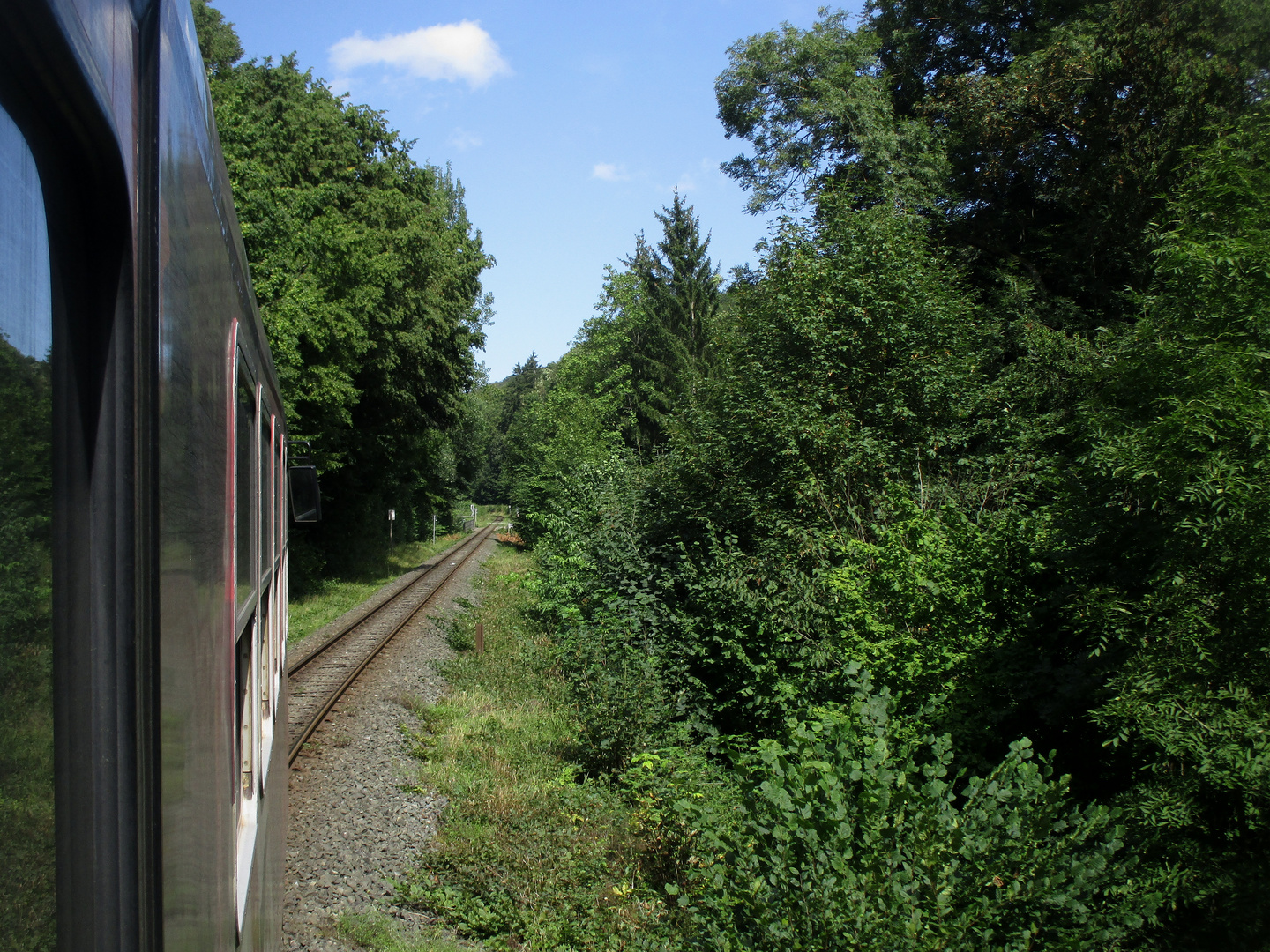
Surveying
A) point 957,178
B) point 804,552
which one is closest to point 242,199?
point 804,552

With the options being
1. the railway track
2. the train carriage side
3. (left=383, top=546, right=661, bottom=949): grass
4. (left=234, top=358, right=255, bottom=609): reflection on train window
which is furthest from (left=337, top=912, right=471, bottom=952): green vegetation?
the train carriage side

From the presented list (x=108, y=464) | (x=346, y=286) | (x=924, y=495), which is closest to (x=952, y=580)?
(x=924, y=495)

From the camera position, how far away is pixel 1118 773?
21.7 feet

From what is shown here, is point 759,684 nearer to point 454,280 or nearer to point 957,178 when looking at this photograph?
point 957,178

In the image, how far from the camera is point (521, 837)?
6.89 m

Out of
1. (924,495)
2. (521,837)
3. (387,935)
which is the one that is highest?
(924,495)

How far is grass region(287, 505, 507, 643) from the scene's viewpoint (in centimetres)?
1861

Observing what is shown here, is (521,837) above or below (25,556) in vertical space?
below

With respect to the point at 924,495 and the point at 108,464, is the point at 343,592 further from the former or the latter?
the point at 108,464

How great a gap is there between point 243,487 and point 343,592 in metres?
23.1

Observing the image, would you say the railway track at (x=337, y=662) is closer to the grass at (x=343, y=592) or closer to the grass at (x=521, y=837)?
the grass at (x=343, y=592)

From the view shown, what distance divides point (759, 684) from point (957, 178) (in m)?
14.1

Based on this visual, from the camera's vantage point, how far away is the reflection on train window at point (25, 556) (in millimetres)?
801

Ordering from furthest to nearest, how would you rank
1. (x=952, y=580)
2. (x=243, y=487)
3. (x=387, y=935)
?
(x=952, y=580), (x=387, y=935), (x=243, y=487)
